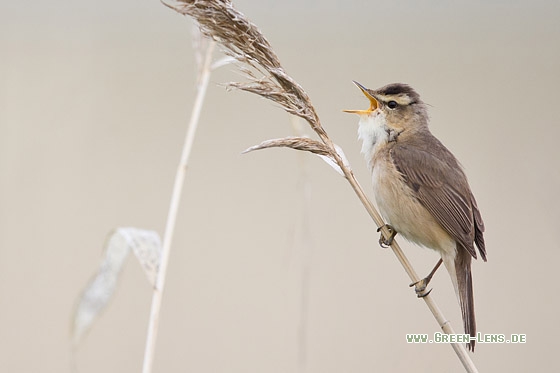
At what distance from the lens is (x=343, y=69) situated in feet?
23.4

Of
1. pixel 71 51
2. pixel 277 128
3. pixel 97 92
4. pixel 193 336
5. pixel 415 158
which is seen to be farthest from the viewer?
pixel 71 51

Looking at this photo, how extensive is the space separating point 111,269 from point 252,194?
380cm

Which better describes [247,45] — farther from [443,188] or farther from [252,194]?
[252,194]

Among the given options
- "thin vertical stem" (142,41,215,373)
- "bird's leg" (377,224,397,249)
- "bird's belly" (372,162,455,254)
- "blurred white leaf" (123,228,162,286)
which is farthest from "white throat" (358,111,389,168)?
"blurred white leaf" (123,228,162,286)

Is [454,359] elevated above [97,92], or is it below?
below

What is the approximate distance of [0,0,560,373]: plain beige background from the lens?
467 centimetres

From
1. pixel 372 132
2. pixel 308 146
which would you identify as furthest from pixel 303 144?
pixel 372 132

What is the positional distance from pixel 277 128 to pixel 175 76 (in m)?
1.61

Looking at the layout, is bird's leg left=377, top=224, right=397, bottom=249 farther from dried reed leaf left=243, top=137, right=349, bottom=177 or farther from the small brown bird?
dried reed leaf left=243, top=137, right=349, bottom=177

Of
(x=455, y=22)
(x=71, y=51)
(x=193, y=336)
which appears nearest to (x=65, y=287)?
(x=193, y=336)

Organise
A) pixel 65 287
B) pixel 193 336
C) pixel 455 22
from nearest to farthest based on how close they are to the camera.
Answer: pixel 193 336 < pixel 65 287 < pixel 455 22

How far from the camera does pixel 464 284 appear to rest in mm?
2619

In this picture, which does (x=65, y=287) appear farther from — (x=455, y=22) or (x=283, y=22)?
(x=455, y=22)

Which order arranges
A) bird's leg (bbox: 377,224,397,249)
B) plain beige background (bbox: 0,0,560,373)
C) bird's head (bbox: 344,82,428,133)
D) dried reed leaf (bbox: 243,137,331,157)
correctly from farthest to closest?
plain beige background (bbox: 0,0,560,373) < bird's head (bbox: 344,82,428,133) < bird's leg (bbox: 377,224,397,249) < dried reed leaf (bbox: 243,137,331,157)
